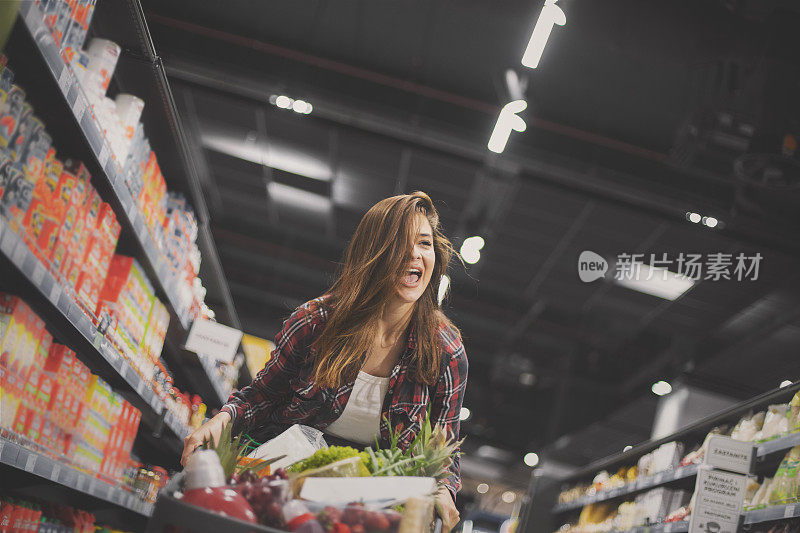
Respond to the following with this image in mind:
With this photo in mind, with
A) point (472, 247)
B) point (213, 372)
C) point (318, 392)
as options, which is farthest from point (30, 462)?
point (472, 247)

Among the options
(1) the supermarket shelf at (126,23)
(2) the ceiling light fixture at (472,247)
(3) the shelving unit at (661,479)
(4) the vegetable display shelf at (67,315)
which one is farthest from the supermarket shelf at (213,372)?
(2) the ceiling light fixture at (472,247)

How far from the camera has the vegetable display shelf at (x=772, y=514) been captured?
378cm

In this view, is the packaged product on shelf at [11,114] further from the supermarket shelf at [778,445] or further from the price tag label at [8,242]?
the supermarket shelf at [778,445]

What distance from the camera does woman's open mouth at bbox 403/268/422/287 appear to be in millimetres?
2133

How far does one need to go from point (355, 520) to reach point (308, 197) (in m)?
9.50

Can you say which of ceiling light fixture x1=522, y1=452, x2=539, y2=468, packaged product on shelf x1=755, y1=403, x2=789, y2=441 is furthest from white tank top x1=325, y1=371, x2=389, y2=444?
ceiling light fixture x1=522, y1=452, x2=539, y2=468

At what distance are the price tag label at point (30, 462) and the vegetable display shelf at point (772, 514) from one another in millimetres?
3284

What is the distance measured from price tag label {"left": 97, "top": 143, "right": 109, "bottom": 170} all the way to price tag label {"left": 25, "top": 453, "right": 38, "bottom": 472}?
3.11 feet

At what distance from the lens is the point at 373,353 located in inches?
87.6

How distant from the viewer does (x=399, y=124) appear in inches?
307

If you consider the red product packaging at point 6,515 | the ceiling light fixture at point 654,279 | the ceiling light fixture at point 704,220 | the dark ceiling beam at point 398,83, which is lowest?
the red product packaging at point 6,515

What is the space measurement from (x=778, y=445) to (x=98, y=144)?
365cm

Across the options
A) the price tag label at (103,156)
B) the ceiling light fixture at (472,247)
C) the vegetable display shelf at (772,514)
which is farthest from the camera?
the ceiling light fixture at (472,247)

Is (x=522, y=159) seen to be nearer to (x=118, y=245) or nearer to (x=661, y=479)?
(x=661, y=479)
